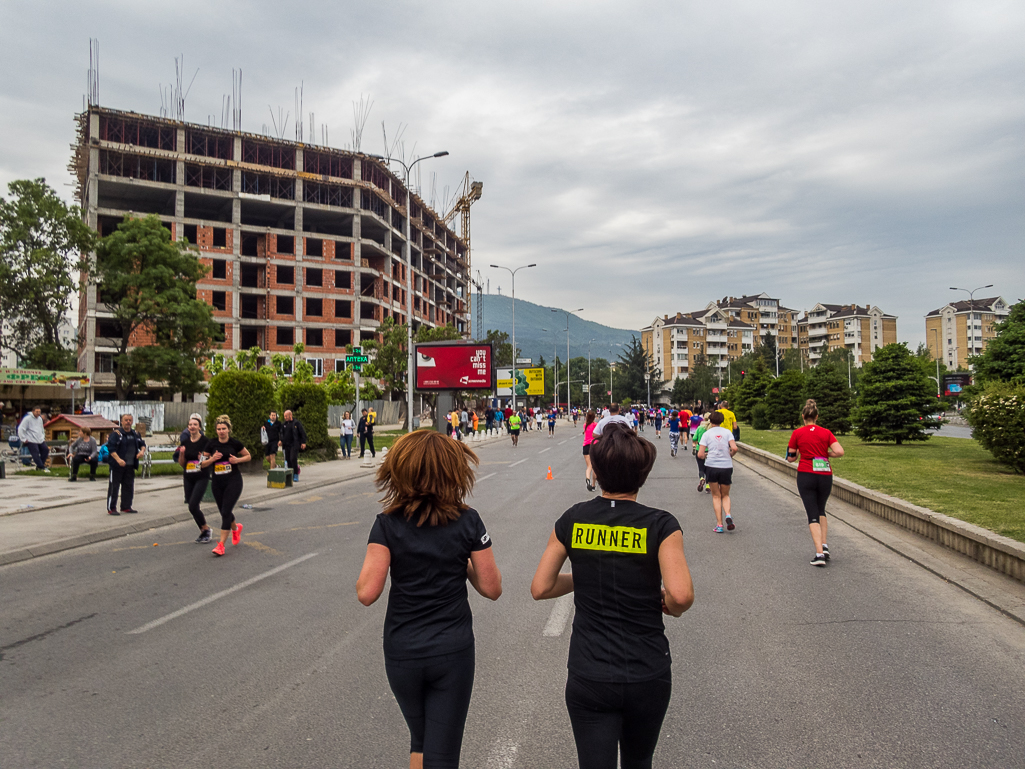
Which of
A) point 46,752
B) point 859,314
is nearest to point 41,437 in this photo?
point 46,752

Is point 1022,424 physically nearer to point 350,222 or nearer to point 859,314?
point 350,222

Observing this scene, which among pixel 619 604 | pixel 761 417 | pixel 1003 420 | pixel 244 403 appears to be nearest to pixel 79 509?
pixel 244 403

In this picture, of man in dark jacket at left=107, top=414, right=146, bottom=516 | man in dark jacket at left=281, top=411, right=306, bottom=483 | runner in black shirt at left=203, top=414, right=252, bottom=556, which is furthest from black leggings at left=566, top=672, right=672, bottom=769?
man in dark jacket at left=281, top=411, right=306, bottom=483

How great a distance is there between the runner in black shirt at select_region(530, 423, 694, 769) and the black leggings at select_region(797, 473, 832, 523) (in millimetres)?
6079

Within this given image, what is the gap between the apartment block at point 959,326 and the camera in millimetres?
133875

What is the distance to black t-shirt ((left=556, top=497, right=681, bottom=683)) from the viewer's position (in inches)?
101

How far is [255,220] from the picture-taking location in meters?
69.1

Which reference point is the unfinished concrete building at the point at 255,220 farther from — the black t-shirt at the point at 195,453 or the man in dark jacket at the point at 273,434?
the black t-shirt at the point at 195,453

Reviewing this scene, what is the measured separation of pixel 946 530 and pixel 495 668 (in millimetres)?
6845

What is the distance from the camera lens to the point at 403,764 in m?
3.58

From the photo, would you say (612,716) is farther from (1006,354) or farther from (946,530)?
(1006,354)

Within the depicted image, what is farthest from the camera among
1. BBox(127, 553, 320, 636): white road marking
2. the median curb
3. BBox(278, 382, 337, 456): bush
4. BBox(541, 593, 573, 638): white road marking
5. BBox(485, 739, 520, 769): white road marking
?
BBox(278, 382, 337, 456): bush

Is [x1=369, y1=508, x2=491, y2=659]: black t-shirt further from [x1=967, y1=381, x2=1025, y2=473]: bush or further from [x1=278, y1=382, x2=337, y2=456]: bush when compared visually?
[x1=278, y1=382, x2=337, y2=456]: bush

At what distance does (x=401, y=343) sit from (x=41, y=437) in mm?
29500
